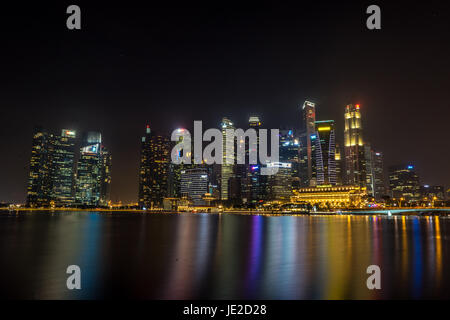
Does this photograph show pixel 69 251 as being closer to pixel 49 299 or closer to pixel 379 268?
pixel 49 299

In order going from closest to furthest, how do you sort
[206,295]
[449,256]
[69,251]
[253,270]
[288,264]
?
[206,295] < [253,270] < [288,264] < [449,256] < [69,251]

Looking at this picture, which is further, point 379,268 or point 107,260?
point 107,260

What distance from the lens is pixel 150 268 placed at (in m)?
22.6

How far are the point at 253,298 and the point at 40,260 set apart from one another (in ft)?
66.2

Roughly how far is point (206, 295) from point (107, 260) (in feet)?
43.2

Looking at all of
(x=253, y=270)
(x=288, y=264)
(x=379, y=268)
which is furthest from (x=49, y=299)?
(x=379, y=268)

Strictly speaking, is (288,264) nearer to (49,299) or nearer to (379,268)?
(379,268)

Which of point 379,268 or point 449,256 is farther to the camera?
point 449,256
